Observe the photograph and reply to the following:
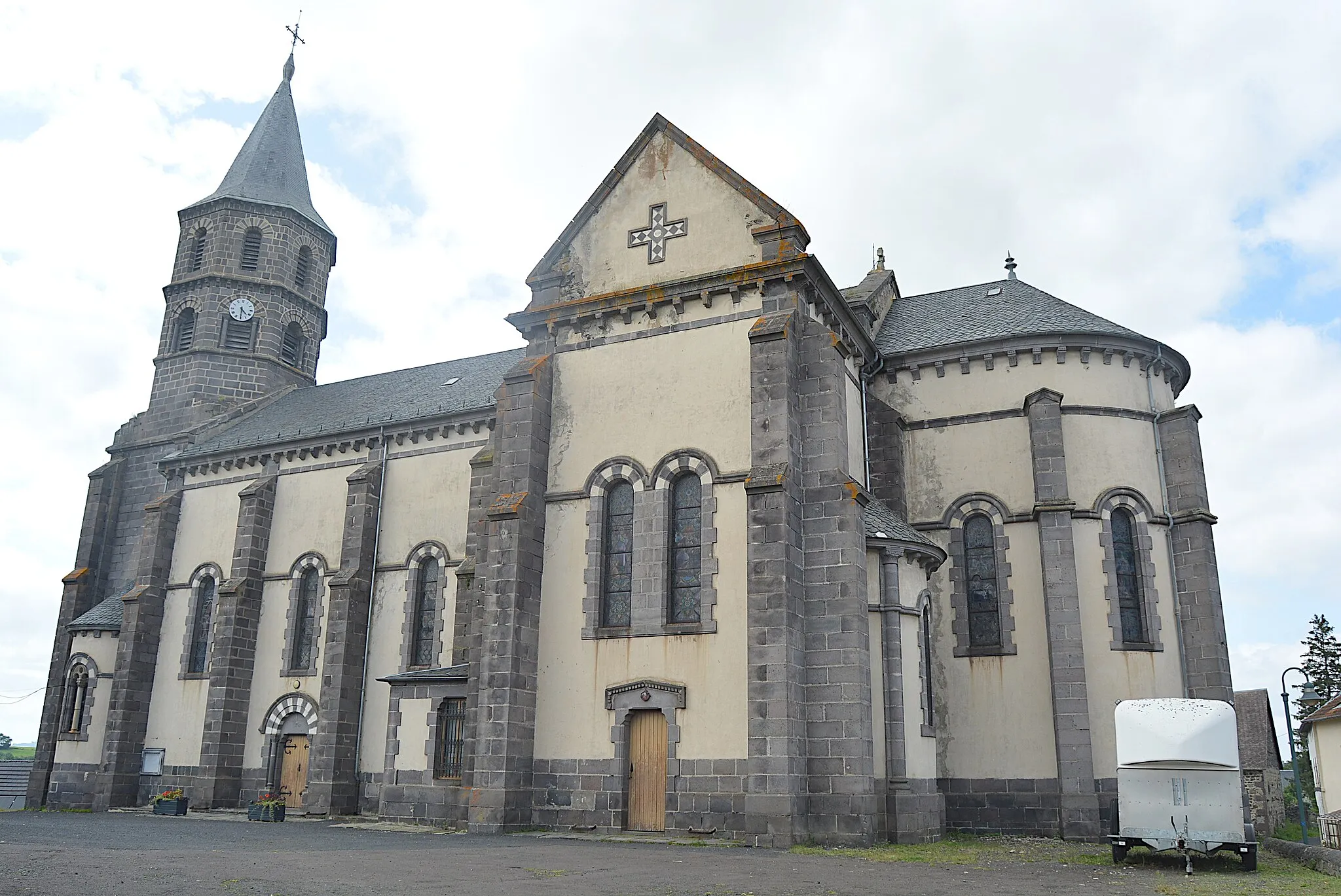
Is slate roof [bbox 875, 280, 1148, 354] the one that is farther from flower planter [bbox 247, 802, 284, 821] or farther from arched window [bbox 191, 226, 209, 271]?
arched window [bbox 191, 226, 209, 271]

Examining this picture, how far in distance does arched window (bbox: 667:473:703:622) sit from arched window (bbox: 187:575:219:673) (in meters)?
17.7

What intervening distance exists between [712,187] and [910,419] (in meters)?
7.95

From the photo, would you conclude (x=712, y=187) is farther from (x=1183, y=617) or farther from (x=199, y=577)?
(x=199, y=577)

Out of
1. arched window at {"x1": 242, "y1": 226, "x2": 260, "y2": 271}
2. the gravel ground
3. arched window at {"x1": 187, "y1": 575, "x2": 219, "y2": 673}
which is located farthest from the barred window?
arched window at {"x1": 242, "y1": 226, "x2": 260, "y2": 271}

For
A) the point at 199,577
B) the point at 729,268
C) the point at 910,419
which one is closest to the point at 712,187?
the point at 729,268

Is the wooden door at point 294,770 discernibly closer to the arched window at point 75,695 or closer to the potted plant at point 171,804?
the potted plant at point 171,804

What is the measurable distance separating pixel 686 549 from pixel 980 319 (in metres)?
11.5

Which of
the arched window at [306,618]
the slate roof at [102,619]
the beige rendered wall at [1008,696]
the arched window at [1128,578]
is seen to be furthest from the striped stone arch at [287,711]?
the arched window at [1128,578]

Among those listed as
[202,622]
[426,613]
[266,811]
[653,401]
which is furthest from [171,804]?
[653,401]

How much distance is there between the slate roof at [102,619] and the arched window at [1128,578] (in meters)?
29.1

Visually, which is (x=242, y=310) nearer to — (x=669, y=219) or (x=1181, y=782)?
(x=669, y=219)

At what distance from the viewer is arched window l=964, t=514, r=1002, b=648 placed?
78.4ft

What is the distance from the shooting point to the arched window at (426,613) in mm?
28688

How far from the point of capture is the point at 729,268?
72.0 feet
